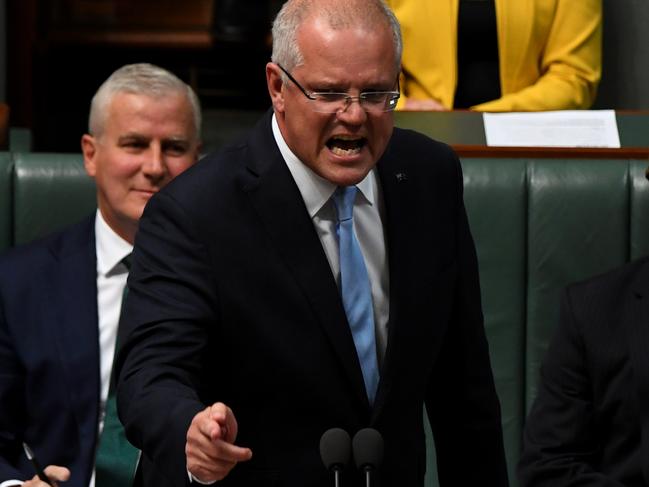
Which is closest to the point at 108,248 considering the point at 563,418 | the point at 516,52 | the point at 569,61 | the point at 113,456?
the point at 113,456

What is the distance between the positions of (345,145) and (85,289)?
98cm

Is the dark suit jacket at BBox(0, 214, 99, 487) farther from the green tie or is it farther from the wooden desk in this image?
the wooden desk

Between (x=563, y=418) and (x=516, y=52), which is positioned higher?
(x=516, y=52)

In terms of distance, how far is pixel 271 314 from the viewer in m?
2.15

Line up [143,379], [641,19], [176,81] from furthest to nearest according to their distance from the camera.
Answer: [641,19]
[176,81]
[143,379]

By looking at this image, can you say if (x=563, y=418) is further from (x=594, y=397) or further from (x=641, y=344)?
(x=641, y=344)

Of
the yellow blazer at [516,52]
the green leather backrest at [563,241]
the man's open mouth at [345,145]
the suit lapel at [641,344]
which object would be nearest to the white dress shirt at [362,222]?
the man's open mouth at [345,145]

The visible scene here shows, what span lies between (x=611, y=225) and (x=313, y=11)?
4.44 ft

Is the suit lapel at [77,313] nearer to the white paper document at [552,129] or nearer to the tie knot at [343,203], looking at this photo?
the tie knot at [343,203]

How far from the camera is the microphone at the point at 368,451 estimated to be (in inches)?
72.3

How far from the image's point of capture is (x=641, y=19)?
461 cm

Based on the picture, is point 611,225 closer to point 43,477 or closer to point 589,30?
point 589,30

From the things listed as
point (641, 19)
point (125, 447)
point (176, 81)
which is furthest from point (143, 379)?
point (641, 19)

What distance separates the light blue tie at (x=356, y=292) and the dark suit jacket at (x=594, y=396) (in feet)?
1.61
